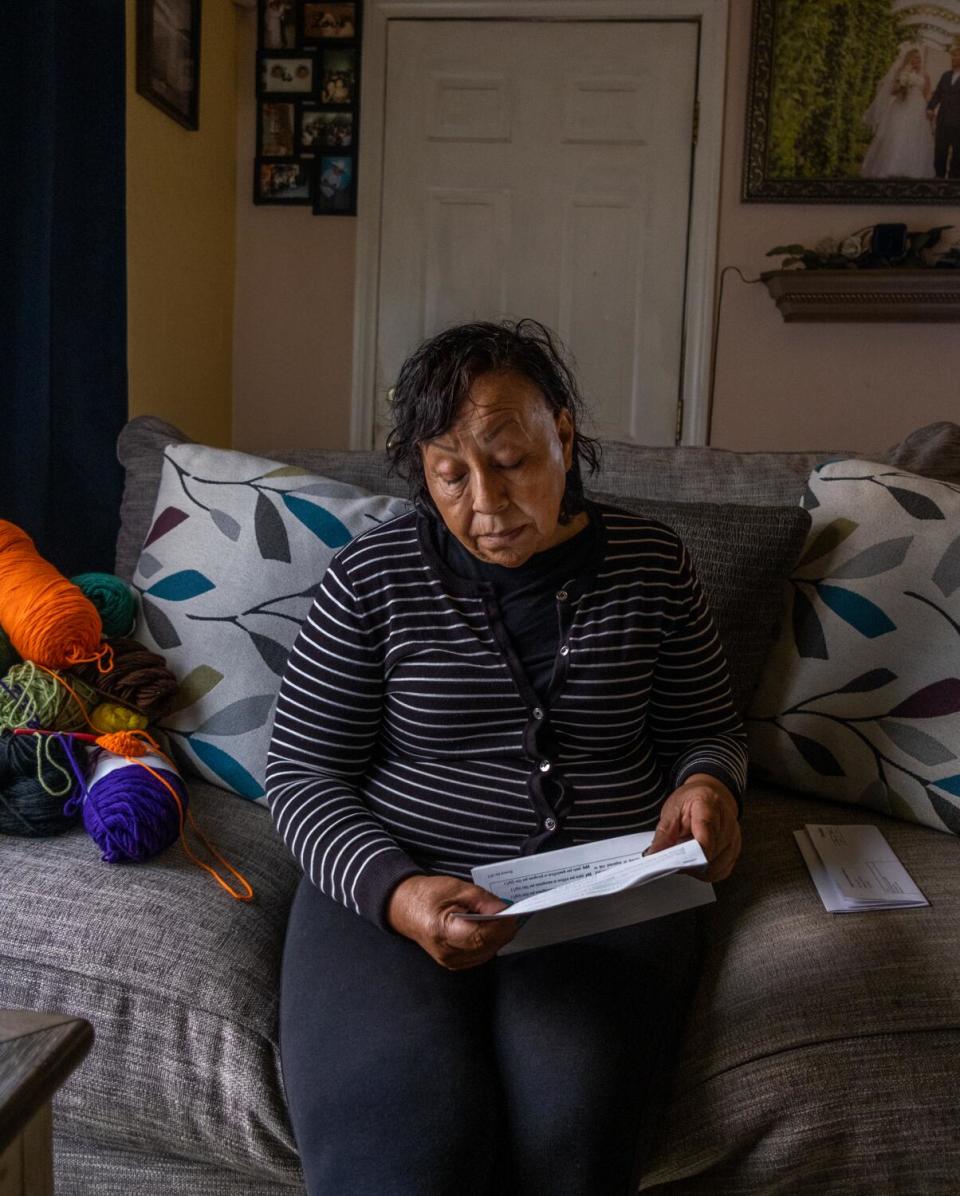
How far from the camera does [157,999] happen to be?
3.42 feet

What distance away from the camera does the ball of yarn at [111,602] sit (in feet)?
4.80

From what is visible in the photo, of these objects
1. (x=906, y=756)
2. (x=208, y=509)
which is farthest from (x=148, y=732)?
(x=906, y=756)

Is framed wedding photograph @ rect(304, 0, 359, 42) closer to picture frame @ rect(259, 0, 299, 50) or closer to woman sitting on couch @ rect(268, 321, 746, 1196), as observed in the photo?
picture frame @ rect(259, 0, 299, 50)

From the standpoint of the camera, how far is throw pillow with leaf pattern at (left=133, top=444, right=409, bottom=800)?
1.42 m

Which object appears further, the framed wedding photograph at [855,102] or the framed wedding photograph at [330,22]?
the framed wedding photograph at [330,22]

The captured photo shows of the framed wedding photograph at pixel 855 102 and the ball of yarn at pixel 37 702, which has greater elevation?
the framed wedding photograph at pixel 855 102

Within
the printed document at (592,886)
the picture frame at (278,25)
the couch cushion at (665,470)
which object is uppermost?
the picture frame at (278,25)

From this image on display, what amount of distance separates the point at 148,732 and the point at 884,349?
8.40 feet

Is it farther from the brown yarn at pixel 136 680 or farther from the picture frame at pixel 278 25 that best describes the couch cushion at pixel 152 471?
the picture frame at pixel 278 25

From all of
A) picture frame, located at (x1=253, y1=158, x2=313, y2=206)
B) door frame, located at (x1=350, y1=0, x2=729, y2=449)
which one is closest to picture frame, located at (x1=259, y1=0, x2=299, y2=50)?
door frame, located at (x1=350, y1=0, x2=729, y2=449)

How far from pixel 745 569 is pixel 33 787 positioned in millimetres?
871

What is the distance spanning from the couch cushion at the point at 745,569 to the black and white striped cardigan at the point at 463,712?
255 millimetres

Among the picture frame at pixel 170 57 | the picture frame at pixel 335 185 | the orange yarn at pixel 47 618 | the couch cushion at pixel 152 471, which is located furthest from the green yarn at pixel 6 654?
the picture frame at pixel 335 185

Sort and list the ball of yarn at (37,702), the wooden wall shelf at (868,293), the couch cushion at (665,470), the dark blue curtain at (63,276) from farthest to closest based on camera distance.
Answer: the wooden wall shelf at (868,293) → the dark blue curtain at (63,276) → the couch cushion at (665,470) → the ball of yarn at (37,702)
